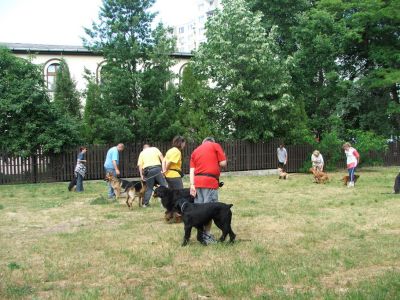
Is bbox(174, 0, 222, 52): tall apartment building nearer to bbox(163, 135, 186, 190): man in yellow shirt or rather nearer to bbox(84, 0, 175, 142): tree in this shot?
bbox(84, 0, 175, 142): tree

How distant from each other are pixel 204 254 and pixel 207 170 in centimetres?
163

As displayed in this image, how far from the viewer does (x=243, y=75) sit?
88.1ft

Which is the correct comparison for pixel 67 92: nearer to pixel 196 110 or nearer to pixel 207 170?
pixel 196 110

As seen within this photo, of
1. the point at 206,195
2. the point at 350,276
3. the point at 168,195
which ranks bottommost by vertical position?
the point at 350,276

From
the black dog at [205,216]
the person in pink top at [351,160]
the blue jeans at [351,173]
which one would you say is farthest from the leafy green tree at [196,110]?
the black dog at [205,216]

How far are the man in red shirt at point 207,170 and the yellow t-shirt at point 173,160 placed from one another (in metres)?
2.02

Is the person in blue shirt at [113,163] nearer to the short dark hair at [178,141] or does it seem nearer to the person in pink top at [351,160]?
the short dark hair at [178,141]

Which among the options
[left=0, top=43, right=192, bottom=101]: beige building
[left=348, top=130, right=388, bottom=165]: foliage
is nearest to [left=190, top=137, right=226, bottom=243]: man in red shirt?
[left=348, top=130, right=388, bottom=165]: foliage

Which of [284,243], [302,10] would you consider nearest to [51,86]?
[302,10]

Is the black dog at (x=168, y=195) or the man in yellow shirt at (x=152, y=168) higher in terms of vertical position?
the man in yellow shirt at (x=152, y=168)

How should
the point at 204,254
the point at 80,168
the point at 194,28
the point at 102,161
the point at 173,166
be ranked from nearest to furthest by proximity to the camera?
1. the point at 204,254
2. the point at 173,166
3. the point at 80,168
4. the point at 102,161
5. the point at 194,28

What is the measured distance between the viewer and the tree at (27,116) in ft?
73.9

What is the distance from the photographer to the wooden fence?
22.9 meters

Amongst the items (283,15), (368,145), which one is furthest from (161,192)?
(283,15)
